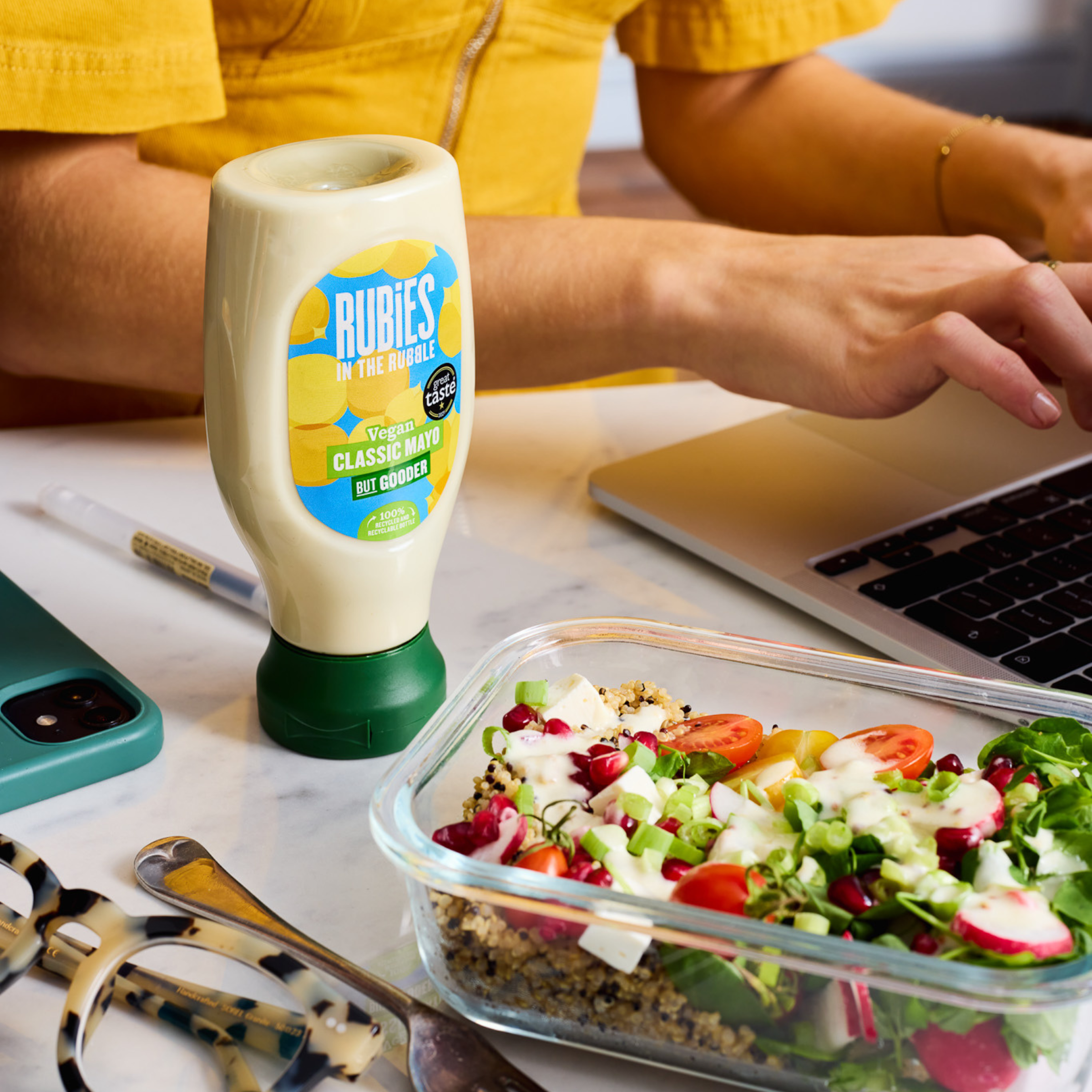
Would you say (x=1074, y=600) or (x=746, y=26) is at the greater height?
(x=746, y=26)

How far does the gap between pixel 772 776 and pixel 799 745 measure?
1.4 inches

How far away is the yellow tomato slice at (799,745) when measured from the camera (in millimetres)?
464

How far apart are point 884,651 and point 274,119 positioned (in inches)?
25.6

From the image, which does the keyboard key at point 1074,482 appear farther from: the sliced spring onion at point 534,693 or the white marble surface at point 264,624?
the sliced spring onion at point 534,693

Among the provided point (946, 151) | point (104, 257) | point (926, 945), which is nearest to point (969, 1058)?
point (926, 945)

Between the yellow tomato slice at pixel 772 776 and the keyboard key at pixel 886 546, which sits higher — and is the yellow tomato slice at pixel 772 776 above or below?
above

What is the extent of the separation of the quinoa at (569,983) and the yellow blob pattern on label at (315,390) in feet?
0.59

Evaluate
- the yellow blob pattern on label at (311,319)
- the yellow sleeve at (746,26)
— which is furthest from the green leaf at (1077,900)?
the yellow sleeve at (746,26)

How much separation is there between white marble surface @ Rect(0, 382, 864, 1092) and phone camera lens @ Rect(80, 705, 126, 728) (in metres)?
0.03

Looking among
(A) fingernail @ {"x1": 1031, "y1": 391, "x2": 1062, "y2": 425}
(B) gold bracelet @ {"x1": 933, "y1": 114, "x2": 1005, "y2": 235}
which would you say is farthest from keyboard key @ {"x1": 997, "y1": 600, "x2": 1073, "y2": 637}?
(B) gold bracelet @ {"x1": 933, "y1": 114, "x2": 1005, "y2": 235}

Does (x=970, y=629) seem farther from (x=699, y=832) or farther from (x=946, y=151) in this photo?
(x=946, y=151)

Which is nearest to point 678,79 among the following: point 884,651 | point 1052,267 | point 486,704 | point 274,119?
point 274,119

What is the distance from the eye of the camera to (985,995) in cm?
32

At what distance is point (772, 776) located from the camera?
1.44ft
